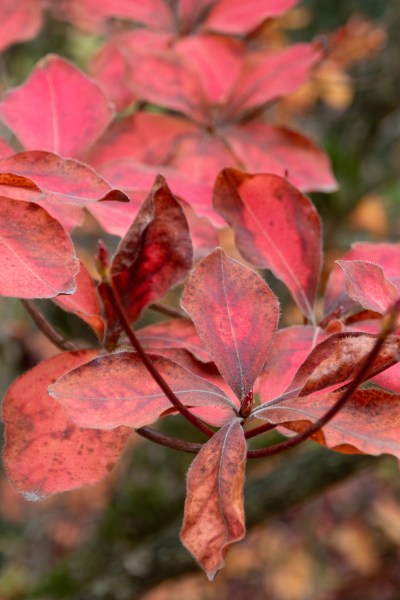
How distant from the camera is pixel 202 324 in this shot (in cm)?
52

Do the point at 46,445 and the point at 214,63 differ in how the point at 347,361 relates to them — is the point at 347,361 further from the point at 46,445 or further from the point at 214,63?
the point at 214,63

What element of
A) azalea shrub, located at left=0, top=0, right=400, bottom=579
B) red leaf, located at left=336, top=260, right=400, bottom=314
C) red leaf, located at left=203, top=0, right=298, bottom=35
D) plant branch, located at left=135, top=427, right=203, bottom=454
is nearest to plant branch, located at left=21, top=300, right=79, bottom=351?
azalea shrub, located at left=0, top=0, right=400, bottom=579

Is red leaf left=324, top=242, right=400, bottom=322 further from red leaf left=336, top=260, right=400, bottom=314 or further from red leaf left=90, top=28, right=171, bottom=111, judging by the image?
red leaf left=90, top=28, right=171, bottom=111

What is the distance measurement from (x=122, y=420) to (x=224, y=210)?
0.23 m

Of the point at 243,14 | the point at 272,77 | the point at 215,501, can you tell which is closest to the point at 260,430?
the point at 215,501

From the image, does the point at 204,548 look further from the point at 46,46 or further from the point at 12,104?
the point at 46,46

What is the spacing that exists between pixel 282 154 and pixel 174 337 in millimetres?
319

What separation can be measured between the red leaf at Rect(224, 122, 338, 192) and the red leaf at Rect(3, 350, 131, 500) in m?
0.37

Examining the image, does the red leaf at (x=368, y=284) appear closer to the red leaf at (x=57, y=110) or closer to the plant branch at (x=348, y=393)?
the plant branch at (x=348, y=393)

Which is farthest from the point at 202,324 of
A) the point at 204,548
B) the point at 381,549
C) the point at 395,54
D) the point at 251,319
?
the point at 381,549

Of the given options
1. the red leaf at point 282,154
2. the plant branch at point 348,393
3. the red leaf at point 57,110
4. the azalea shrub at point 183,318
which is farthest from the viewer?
the red leaf at point 282,154

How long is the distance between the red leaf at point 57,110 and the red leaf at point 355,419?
36 centimetres

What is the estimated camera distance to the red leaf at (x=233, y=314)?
0.51 m

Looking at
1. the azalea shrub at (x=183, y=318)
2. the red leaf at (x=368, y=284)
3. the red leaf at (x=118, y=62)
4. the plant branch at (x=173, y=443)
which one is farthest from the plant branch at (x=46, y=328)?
the red leaf at (x=118, y=62)
